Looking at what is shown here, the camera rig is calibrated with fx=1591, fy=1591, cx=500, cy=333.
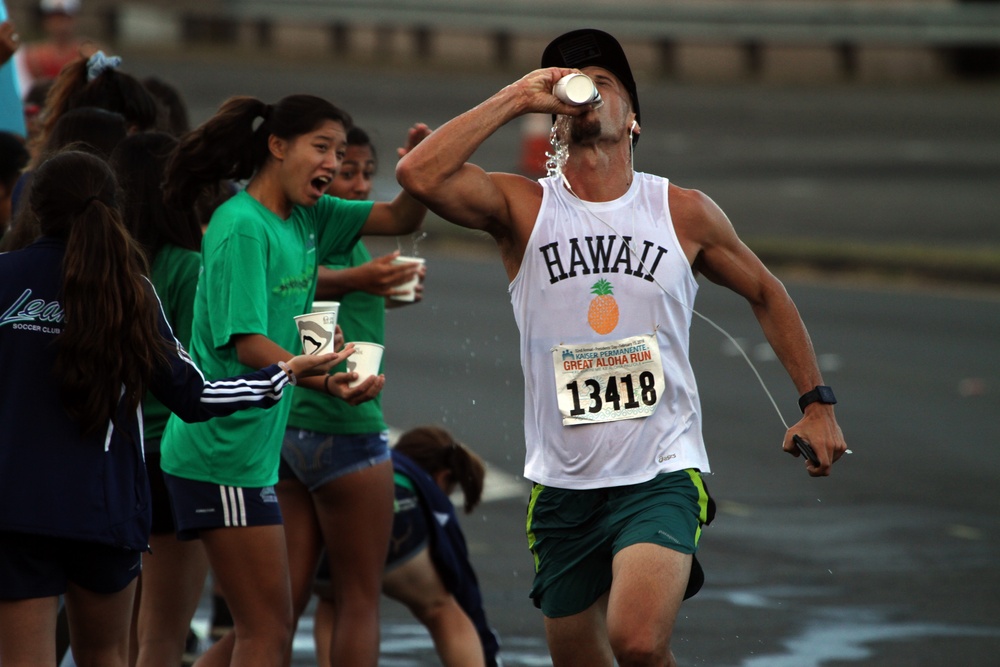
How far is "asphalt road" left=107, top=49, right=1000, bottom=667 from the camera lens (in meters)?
7.22

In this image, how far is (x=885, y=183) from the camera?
25.2 metres

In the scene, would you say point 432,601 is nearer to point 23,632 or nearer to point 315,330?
point 315,330

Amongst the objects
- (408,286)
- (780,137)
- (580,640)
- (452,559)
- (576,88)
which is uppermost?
(576,88)

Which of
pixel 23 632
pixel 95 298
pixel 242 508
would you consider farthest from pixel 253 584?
pixel 95 298

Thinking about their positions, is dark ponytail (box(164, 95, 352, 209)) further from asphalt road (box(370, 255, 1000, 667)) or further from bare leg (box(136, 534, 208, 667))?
asphalt road (box(370, 255, 1000, 667))

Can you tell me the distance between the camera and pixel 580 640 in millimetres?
4938

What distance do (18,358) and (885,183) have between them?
73.6 feet

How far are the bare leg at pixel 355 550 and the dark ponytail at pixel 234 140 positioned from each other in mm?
1162

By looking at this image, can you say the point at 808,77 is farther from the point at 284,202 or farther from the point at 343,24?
the point at 284,202

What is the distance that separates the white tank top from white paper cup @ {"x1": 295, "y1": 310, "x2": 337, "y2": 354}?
618 millimetres

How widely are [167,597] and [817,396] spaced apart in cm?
227

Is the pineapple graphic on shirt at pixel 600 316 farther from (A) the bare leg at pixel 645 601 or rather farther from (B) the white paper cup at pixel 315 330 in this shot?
(B) the white paper cup at pixel 315 330

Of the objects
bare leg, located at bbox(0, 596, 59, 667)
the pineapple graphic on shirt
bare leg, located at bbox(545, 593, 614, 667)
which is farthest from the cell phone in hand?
bare leg, located at bbox(0, 596, 59, 667)

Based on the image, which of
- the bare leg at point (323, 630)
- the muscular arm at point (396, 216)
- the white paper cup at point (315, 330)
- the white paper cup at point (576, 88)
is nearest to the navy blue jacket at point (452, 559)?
the bare leg at point (323, 630)
